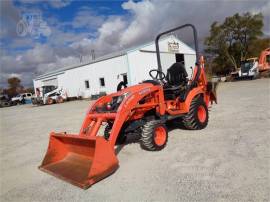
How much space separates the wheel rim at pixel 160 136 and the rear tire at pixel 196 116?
3.93ft

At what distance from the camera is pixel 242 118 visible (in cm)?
750

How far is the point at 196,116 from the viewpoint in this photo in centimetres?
649

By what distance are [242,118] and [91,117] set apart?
14.2ft

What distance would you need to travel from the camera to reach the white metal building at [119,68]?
937 inches

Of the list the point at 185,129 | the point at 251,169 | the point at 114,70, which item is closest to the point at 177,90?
the point at 185,129

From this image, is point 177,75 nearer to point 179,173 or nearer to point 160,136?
point 160,136

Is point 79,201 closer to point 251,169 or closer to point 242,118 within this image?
point 251,169

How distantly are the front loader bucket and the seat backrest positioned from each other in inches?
122

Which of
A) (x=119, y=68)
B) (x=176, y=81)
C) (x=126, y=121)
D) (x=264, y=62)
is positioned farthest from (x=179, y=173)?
(x=264, y=62)

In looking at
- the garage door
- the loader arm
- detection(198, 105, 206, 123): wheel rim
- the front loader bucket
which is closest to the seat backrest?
detection(198, 105, 206, 123): wheel rim

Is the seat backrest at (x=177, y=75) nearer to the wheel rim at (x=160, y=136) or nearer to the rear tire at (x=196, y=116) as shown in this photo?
the rear tire at (x=196, y=116)

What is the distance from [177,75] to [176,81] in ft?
0.50

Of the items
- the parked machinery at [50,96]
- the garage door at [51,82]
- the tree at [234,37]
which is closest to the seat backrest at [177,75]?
the parked machinery at [50,96]

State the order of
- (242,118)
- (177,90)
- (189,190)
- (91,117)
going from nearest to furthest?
(189,190) < (91,117) < (177,90) < (242,118)
